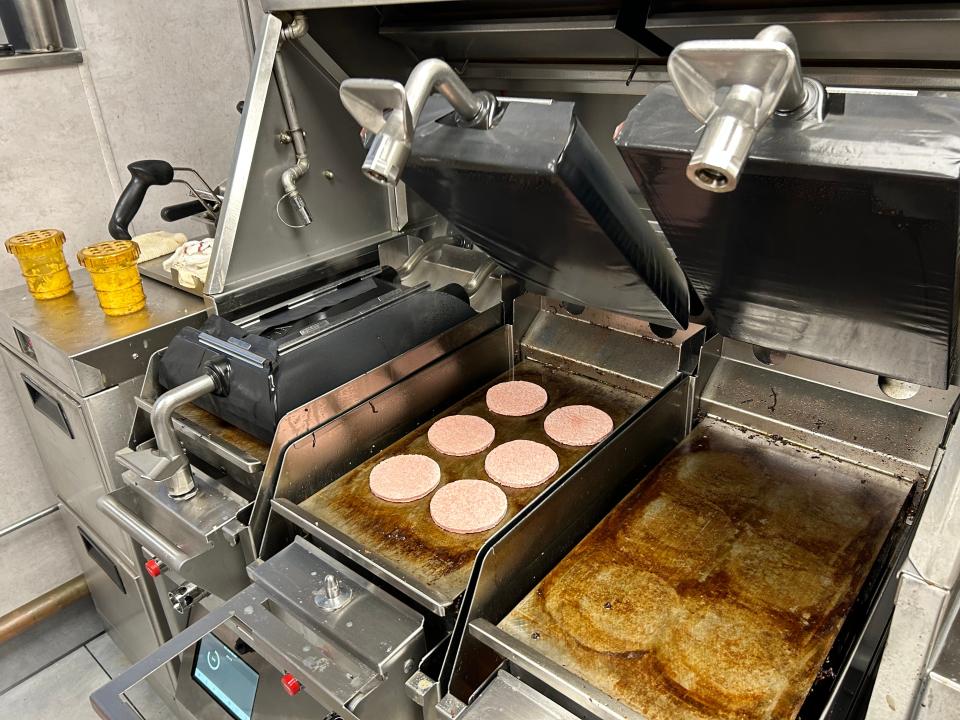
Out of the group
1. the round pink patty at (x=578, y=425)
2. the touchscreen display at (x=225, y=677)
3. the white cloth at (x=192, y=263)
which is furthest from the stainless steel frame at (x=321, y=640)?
the white cloth at (x=192, y=263)

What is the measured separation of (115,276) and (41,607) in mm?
1476

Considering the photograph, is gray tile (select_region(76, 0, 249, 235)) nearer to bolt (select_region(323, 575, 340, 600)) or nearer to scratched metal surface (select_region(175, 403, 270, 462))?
scratched metal surface (select_region(175, 403, 270, 462))

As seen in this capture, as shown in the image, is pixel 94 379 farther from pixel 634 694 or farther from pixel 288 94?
pixel 634 694

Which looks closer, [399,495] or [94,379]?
[399,495]

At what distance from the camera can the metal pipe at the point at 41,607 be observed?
8.08 ft

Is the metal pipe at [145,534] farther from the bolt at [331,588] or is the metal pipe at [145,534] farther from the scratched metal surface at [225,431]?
the bolt at [331,588]

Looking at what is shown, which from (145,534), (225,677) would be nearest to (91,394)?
(145,534)

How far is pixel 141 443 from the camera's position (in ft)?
6.02

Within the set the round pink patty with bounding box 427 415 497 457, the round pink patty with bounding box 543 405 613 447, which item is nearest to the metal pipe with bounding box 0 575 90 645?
the round pink patty with bounding box 427 415 497 457

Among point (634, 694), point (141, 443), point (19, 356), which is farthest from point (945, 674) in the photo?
point (19, 356)

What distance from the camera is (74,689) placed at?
2465mm

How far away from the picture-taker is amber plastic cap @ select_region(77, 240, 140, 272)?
180cm

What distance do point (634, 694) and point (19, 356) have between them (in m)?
1.92

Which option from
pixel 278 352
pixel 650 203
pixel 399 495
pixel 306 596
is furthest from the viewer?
pixel 278 352
